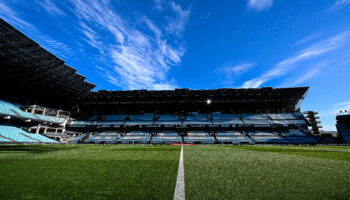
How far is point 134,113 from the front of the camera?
1672 inches

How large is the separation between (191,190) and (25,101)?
43.8 m

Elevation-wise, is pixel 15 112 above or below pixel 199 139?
above

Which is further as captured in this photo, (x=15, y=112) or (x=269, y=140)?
(x=269, y=140)

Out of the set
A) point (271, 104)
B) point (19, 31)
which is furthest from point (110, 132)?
point (271, 104)

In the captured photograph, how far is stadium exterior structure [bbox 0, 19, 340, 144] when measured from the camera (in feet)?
84.1

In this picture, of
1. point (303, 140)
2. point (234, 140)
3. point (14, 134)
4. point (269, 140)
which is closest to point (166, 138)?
point (234, 140)

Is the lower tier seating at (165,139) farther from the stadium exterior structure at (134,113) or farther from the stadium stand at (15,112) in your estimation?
the stadium stand at (15,112)

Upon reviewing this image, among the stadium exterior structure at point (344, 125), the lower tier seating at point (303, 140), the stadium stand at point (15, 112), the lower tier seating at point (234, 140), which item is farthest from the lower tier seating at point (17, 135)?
the stadium exterior structure at point (344, 125)

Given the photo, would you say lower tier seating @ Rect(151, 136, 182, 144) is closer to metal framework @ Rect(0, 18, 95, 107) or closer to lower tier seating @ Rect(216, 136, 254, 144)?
lower tier seating @ Rect(216, 136, 254, 144)

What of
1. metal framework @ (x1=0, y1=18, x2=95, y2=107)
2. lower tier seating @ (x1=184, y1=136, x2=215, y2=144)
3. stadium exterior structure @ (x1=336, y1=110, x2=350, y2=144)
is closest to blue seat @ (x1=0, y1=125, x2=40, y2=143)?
metal framework @ (x1=0, y1=18, x2=95, y2=107)

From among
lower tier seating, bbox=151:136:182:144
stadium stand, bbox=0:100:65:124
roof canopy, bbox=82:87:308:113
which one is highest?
roof canopy, bbox=82:87:308:113

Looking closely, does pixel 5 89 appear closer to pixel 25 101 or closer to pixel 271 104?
pixel 25 101

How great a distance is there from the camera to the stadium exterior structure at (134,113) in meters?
25.6

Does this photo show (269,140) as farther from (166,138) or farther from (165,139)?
(165,139)
